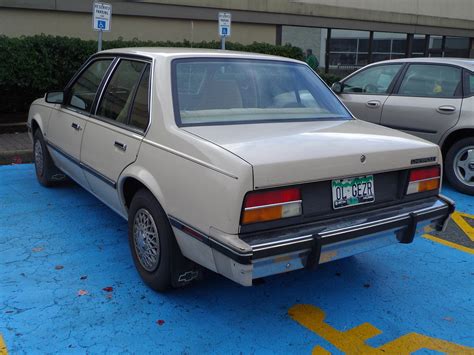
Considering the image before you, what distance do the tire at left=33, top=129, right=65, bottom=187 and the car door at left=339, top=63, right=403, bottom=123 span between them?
419 cm

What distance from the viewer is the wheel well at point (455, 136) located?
19.7ft

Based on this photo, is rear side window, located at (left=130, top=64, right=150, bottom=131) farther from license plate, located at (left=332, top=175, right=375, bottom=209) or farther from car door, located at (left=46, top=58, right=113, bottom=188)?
license plate, located at (left=332, top=175, right=375, bottom=209)

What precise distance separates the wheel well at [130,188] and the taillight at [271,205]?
3.62 ft

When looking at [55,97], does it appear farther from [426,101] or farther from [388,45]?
[388,45]

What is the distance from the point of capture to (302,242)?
2.68 metres

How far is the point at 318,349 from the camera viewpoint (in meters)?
2.87

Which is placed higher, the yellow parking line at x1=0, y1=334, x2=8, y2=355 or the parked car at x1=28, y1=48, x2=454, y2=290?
the parked car at x1=28, y1=48, x2=454, y2=290

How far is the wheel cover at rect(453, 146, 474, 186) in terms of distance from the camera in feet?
19.6

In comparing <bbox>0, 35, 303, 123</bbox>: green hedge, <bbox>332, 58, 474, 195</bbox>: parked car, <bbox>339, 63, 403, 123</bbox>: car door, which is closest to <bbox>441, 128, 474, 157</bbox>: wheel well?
<bbox>332, 58, 474, 195</bbox>: parked car

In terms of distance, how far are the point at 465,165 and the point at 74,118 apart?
468cm

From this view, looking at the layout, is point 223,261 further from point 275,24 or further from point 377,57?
point 377,57

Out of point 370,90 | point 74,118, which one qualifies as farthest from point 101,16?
point 370,90

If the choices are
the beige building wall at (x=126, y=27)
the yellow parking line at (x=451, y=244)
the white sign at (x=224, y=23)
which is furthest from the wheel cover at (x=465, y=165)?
the beige building wall at (x=126, y=27)

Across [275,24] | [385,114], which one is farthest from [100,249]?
[275,24]
